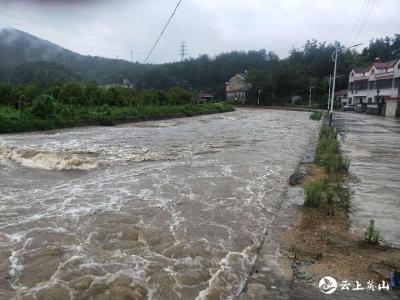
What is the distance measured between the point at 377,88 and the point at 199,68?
57.7 meters

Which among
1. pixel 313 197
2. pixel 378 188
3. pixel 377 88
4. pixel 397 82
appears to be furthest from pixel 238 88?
pixel 313 197

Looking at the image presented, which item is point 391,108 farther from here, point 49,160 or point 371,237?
point 371,237

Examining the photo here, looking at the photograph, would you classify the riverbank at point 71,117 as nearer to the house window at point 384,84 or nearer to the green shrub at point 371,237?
the green shrub at point 371,237

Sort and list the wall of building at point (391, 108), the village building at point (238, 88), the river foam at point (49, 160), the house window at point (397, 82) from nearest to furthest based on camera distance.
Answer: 1. the river foam at point (49, 160)
2. the wall of building at point (391, 108)
3. the house window at point (397, 82)
4. the village building at point (238, 88)

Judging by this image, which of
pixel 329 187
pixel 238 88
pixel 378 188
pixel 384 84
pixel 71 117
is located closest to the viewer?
pixel 329 187

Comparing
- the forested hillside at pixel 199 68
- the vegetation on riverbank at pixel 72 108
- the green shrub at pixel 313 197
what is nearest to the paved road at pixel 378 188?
the green shrub at pixel 313 197

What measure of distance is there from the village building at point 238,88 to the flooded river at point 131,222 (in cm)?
7295

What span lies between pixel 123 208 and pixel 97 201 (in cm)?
85

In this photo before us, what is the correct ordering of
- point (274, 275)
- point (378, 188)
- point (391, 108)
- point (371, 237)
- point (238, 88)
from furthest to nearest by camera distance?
point (238, 88) < point (391, 108) < point (378, 188) < point (371, 237) < point (274, 275)

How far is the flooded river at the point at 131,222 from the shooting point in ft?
17.3

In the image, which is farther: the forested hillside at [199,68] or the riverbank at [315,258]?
the forested hillside at [199,68]

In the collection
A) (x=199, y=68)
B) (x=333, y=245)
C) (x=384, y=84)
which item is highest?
(x=199, y=68)

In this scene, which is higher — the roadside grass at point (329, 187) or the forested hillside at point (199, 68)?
the forested hillside at point (199, 68)

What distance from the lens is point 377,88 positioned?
58.5 m
